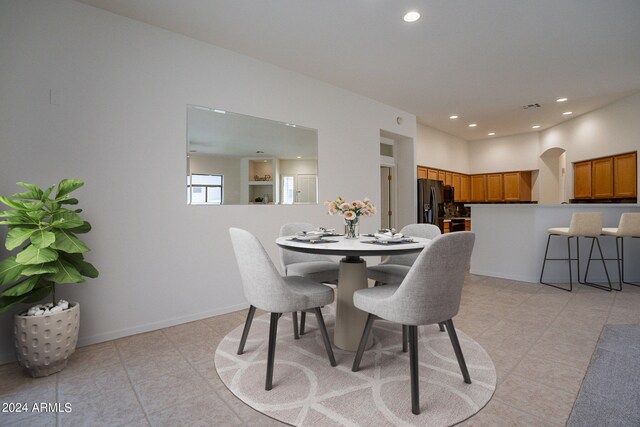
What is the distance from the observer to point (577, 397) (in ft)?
5.81

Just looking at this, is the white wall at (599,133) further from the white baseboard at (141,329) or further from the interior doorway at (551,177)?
the white baseboard at (141,329)

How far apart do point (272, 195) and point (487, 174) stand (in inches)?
258

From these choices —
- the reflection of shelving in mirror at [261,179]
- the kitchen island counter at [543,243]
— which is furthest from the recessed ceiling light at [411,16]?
the kitchen island counter at [543,243]

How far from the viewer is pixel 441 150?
293 inches

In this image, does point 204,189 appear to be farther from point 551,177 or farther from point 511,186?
point 551,177

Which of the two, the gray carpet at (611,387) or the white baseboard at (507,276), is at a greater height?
the white baseboard at (507,276)

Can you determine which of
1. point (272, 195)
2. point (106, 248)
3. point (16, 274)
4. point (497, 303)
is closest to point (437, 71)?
point (272, 195)

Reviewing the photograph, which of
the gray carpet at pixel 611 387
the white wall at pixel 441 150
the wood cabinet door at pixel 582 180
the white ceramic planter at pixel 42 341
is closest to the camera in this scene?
the gray carpet at pixel 611 387

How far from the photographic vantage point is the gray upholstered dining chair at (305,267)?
8.89 feet

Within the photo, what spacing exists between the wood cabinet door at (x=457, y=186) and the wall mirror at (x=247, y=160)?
4879 mm

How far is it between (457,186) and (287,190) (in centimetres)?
556

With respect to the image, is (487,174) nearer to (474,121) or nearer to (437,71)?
(474,121)

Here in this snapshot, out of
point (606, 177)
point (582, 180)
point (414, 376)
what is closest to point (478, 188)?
point (582, 180)

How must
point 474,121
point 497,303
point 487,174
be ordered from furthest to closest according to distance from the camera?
Answer: 1. point 487,174
2. point 474,121
3. point 497,303
